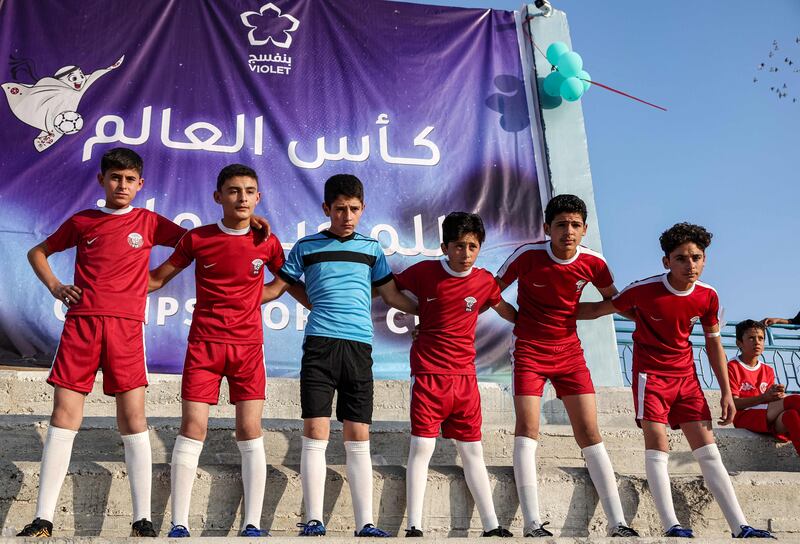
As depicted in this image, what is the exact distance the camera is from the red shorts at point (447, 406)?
3379 mm

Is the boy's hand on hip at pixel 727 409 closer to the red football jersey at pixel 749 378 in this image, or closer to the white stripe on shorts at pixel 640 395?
the white stripe on shorts at pixel 640 395

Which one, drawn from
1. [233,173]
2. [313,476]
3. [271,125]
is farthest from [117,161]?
[271,125]

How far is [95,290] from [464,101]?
13.4ft

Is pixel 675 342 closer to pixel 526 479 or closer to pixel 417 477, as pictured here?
pixel 526 479

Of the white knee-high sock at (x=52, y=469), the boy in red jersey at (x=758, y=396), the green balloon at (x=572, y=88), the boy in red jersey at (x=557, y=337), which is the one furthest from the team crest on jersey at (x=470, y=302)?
the green balloon at (x=572, y=88)

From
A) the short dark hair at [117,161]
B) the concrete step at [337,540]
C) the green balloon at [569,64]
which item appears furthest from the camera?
the green balloon at [569,64]

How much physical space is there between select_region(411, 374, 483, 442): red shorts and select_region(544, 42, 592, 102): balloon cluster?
12.5 feet

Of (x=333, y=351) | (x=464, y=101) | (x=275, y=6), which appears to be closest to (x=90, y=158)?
(x=275, y=6)

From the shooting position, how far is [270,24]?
258 inches

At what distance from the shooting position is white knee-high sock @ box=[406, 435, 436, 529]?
3225 millimetres

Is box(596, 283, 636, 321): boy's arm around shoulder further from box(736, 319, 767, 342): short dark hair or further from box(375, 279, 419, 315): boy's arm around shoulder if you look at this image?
box(736, 319, 767, 342): short dark hair

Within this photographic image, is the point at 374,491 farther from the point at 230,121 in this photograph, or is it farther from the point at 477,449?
the point at 230,121

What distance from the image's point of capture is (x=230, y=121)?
6195 millimetres

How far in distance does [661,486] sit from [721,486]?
26 centimetres
